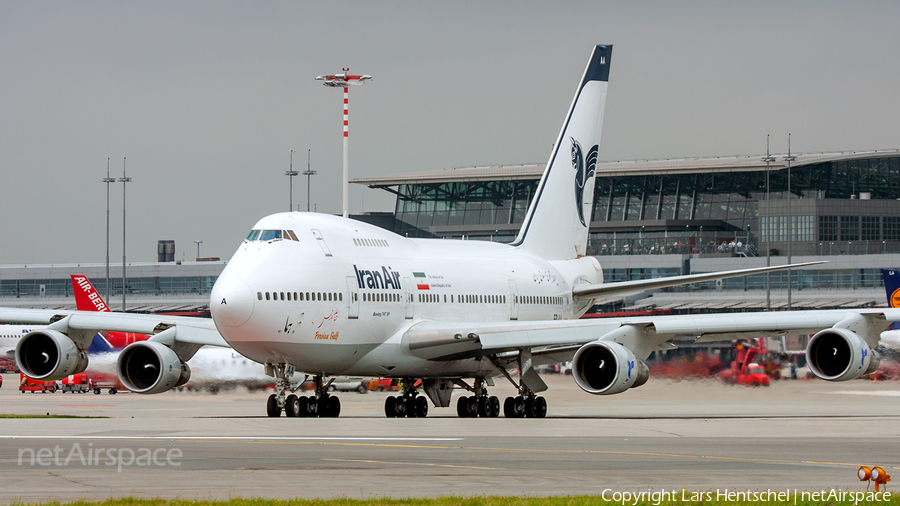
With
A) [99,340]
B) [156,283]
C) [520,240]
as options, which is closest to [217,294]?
[520,240]

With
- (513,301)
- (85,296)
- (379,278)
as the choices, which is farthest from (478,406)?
(85,296)

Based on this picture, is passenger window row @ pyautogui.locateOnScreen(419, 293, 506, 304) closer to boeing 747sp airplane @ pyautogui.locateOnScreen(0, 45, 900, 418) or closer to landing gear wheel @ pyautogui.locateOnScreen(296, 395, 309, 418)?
boeing 747sp airplane @ pyautogui.locateOnScreen(0, 45, 900, 418)

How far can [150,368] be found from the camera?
30.9 metres

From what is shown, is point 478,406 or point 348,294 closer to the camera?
point 348,294

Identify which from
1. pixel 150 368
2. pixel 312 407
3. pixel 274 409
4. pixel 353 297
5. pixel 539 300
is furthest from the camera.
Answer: pixel 539 300

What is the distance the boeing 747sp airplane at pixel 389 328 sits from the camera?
2850 centimetres

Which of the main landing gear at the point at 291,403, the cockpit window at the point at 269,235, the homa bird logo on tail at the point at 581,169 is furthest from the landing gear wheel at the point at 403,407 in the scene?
the homa bird logo on tail at the point at 581,169

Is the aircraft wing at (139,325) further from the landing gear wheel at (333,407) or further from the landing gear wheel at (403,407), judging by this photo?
the landing gear wheel at (403,407)

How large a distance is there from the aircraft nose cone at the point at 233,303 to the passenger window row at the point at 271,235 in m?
1.71

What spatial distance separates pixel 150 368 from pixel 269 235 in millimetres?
5083

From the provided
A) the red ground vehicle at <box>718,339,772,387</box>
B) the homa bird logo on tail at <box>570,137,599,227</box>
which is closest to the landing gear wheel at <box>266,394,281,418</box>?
the red ground vehicle at <box>718,339,772,387</box>

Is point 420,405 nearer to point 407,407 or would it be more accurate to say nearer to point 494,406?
point 407,407

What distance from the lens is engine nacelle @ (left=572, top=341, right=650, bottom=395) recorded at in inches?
1129

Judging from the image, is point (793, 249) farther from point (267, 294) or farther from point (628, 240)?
point (267, 294)
